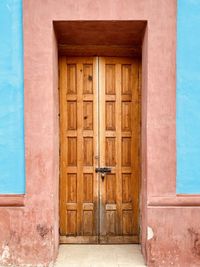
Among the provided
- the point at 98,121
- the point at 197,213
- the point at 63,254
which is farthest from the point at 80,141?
the point at 197,213

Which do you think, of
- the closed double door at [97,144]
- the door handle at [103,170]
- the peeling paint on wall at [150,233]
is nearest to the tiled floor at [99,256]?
the closed double door at [97,144]

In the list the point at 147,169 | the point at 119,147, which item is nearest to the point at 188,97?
the point at 147,169

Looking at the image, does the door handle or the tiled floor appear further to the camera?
the door handle

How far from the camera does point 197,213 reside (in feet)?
14.2

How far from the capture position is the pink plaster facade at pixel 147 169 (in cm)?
432

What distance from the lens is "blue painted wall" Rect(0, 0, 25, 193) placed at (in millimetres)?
4316

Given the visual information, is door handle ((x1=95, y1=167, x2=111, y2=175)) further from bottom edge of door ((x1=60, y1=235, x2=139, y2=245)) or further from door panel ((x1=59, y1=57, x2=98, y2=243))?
bottom edge of door ((x1=60, y1=235, x2=139, y2=245))

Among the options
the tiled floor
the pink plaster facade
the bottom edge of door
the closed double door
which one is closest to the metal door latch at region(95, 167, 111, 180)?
the closed double door

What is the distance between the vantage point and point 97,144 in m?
5.05

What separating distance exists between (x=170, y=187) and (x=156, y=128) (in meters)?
0.80

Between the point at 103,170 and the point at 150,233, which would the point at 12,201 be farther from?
the point at 150,233

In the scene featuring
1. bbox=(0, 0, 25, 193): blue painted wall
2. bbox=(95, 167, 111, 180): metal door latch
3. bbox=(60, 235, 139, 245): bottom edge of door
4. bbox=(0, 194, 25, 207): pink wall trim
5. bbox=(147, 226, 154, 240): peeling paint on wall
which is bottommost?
bbox=(60, 235, 139, 245): bottom edge of door

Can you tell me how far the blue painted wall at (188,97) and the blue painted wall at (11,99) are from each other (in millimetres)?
2080

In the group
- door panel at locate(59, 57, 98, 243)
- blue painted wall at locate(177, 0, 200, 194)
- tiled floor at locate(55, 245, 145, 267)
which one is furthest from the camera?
door panel at locate(59, 57, 98, 243)
